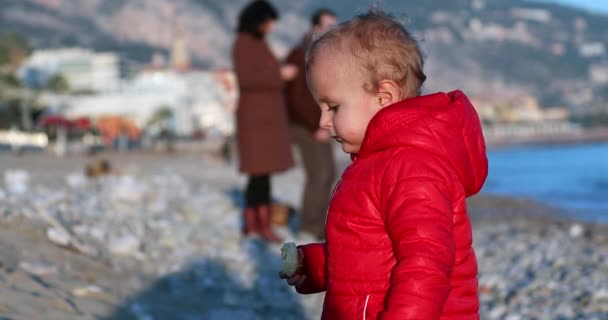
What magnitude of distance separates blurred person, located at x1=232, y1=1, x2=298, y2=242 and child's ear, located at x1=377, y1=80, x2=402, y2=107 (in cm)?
393

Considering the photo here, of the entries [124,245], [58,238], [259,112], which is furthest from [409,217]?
[259,112]

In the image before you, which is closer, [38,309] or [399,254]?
[399,254]

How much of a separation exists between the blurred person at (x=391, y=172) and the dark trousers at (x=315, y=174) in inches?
166

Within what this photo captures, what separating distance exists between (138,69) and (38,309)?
108 metres

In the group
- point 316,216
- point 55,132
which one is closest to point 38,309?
point 316,216

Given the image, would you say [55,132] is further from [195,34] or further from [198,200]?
[195,34]

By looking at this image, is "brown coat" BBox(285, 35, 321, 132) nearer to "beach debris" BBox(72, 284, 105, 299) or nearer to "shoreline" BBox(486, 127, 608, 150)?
"beach debris" BBox(72, 284, 105, 299)

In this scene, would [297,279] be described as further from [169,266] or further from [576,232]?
[576,232]

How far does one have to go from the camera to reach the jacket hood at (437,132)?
1884mm

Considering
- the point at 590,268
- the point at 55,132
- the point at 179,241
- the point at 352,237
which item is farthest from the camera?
the point at 55,132

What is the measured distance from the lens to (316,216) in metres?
6.44

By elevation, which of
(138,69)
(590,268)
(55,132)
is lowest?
(590,268)

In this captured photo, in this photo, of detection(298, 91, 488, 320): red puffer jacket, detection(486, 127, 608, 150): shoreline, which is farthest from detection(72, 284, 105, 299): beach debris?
detection(486, 127, 608, 150): shoreline

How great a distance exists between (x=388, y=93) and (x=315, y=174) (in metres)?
4.38
